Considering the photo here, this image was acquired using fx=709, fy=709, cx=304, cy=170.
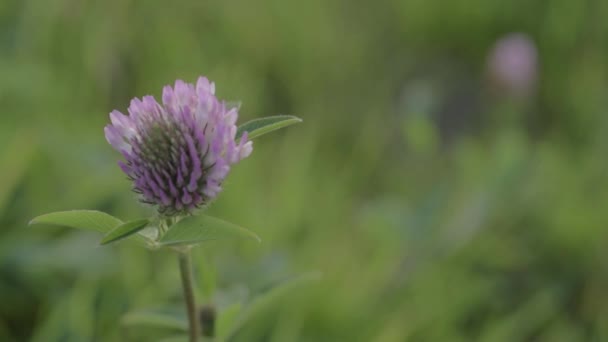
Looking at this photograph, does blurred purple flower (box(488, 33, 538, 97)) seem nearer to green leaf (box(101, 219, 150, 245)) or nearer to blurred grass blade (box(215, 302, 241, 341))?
blurred grass blade (box(215, 302, 241, 341))

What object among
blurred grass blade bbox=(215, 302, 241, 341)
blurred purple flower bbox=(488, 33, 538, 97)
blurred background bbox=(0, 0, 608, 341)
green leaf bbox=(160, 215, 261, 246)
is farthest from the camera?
blurred purple flower bbox=(488, 33, 538, 97)

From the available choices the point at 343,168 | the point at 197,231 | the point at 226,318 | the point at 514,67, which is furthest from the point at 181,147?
the point at 514,67

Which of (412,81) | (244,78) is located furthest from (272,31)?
(412,81)

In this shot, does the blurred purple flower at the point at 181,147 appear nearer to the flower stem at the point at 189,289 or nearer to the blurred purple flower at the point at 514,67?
the flower stem at the point at 189,289

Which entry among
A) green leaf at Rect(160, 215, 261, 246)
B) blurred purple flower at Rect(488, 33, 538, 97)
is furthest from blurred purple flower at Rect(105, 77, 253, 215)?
blurred purple flower at Rect(488, 33, 538, 97)

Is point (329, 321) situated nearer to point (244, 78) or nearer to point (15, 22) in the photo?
point (244, 78)

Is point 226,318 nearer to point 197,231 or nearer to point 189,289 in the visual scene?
point 189,289
